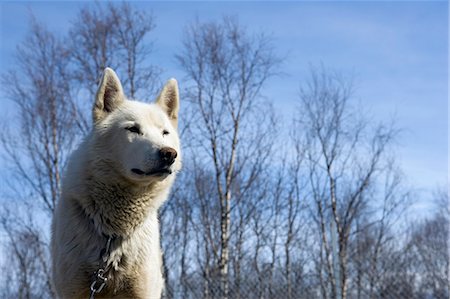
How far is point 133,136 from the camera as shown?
132 inches

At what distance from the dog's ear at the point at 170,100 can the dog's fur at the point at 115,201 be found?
27cm

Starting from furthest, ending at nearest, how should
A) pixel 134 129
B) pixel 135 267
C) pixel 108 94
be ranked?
pixel 108 94 < pixel 134 129 < pixel 135 267

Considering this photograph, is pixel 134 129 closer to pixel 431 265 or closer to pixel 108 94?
pixel 108 94

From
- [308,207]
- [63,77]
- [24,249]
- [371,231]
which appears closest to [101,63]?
[63,77]

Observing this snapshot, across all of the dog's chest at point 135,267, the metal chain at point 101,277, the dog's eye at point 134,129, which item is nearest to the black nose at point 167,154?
the dog's eye at point 134,129

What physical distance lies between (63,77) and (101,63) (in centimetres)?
109

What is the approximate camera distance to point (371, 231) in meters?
16.1

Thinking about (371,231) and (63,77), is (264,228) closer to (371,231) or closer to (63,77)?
(371,231)

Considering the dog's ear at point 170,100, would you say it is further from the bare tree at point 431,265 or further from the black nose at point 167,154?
the bare tree at point 431,265

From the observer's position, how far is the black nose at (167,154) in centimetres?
317

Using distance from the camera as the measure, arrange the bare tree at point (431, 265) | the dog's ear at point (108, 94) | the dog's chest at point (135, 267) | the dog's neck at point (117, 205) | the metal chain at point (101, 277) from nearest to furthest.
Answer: the metal chain at point (101, 277) → the dog's chest at point (135, 267) → the dog's neck at point (117, 205) → the dog's ear at point (108, 94) → the bare tree at point (431, 265)

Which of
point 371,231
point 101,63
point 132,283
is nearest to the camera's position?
point 132,283

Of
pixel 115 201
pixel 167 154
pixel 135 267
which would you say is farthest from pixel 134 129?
pixel 135 267

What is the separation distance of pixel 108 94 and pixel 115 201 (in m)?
0.78
